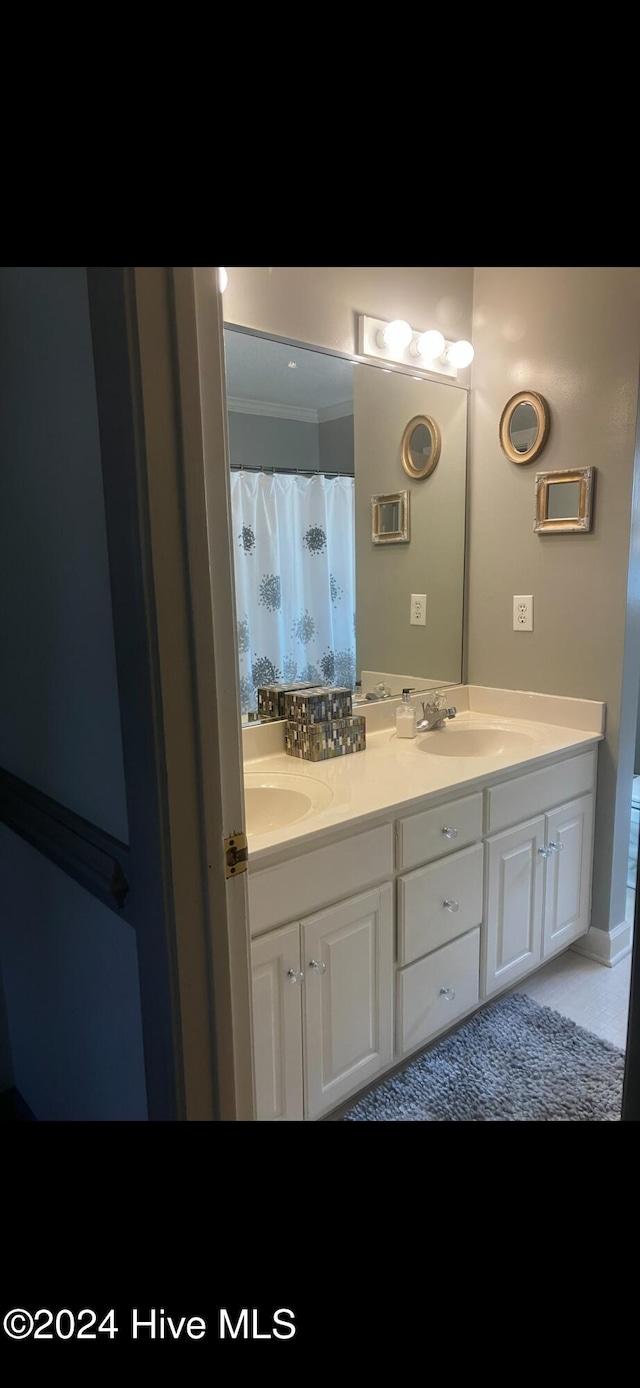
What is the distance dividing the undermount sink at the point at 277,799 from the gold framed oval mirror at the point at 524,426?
53.8 inches

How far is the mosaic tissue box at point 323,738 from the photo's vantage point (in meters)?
1.87

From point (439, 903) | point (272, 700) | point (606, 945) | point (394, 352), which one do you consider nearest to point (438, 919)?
point (439, 903)

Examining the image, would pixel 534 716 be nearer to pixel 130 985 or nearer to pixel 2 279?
pixel 130 985

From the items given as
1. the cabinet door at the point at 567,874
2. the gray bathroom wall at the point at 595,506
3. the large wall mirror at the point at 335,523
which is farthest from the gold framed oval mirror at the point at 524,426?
the cabinet door at the point at 567,874

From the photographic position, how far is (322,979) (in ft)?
4.67

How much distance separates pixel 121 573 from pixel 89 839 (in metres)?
0.42

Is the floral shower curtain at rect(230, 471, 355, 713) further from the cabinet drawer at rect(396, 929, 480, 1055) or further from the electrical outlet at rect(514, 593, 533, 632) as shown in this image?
the cabinet drawer at rect(396, 929, 480, 1055)

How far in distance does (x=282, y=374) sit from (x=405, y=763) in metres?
1.14

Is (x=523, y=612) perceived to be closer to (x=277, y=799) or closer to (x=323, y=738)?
(x=323, y=738)

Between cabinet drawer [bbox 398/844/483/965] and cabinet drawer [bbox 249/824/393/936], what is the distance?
0.40ft

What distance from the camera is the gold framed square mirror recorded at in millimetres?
2094

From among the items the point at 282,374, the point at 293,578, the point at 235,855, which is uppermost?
the point at 282,374

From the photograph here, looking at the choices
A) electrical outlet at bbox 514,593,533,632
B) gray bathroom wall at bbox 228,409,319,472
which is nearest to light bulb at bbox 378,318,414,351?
gray bathroom wall at bbox 228,409,319,472
